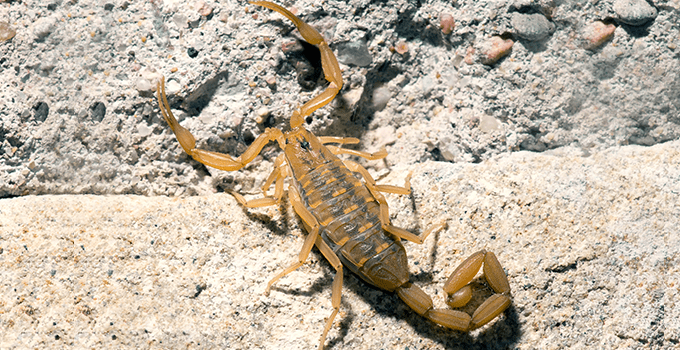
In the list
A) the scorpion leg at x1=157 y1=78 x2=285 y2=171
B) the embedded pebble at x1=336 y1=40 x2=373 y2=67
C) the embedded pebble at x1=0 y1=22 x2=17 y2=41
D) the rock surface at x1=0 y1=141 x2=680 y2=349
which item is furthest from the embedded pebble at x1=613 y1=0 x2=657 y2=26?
the embedded pebble at x1=0 y1=22 x2=17 y2=41

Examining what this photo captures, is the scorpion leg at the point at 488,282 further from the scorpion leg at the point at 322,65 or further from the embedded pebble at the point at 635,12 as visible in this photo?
the embedded pebble at the point at 635,12

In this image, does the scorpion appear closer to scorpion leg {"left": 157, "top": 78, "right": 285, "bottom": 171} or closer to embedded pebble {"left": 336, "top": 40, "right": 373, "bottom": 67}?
scorpion leg {"left": 157, "top": 78, "right": 285, "bottom": 171}

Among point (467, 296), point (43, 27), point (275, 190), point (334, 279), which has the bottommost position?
point (467, 296)

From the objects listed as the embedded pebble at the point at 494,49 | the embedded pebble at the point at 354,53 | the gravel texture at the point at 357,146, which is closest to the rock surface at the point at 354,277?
the gravel texture at the point at 357,146

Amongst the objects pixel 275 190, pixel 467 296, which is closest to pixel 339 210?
pixel 275 190

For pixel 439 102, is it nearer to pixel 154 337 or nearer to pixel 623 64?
pixel 623 64

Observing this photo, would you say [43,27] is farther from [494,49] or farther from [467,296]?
[467,296]
